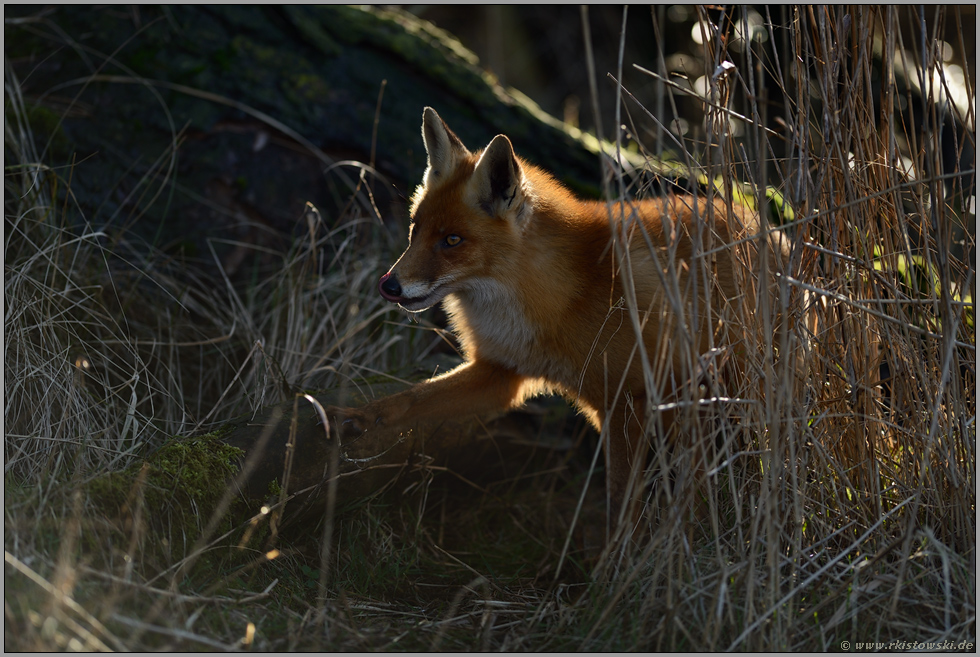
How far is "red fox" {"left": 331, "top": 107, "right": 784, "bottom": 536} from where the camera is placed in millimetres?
3465

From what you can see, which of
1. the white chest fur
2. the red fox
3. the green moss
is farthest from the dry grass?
the white chest fur

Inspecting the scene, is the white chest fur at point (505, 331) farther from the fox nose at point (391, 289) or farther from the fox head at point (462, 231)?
the fox nose at point (391, 289)

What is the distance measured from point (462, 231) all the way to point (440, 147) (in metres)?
0.52

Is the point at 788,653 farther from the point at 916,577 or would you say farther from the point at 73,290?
the point at 73,290

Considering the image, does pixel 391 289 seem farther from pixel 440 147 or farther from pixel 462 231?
pixel 440 147

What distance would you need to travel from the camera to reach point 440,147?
372 centimetres

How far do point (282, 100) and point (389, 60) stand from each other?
0.92 meters

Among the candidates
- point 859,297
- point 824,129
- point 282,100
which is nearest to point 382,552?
point 859,297

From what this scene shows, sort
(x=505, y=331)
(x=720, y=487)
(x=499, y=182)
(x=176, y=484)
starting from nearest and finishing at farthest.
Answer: (x=176, y=484)
(x=720, y=487)
(x=499, y=182)
(x=505, y=331)

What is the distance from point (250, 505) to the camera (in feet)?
10.4

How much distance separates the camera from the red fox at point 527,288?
3465 millimetres

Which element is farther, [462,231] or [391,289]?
[462,231]

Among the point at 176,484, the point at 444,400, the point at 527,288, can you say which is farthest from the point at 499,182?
the point at 176,484

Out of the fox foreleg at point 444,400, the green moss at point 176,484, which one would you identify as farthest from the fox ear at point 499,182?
the green moss at point 176,484
